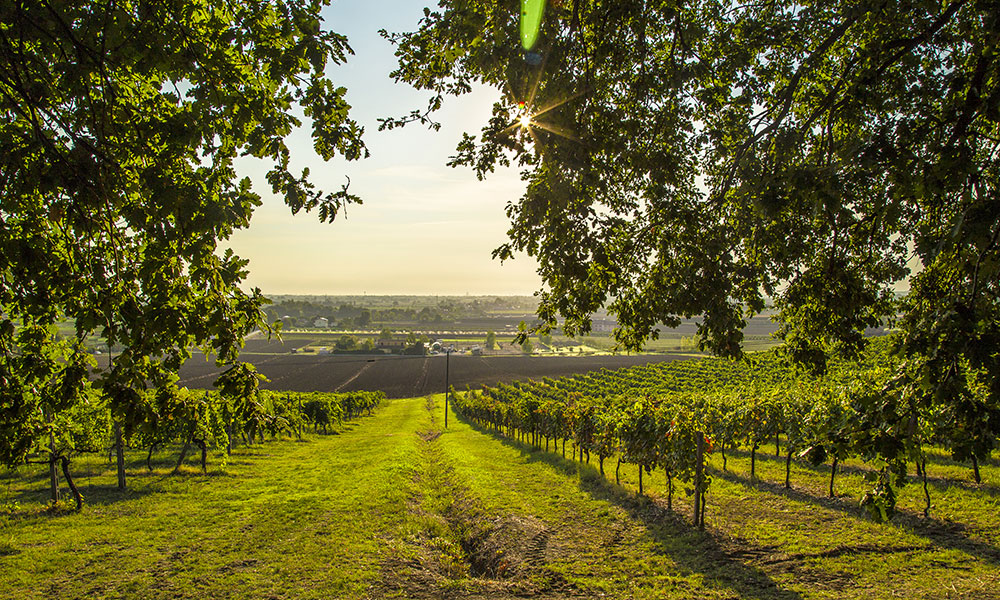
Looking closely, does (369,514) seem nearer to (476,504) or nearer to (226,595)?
(476,504)

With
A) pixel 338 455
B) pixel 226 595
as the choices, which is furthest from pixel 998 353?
pixel 338 455

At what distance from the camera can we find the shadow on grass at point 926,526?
8.57m

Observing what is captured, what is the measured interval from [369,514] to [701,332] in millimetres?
11212

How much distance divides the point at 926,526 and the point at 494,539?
973 centimetres

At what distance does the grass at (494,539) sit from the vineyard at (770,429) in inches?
36.6

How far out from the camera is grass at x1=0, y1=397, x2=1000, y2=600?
8.25m

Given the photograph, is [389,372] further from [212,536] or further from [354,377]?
[212,536]

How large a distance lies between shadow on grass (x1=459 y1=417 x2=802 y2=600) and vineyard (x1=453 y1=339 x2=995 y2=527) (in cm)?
58

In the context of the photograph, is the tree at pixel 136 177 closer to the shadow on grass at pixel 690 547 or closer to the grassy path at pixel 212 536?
the grassy path at pixel 212 536

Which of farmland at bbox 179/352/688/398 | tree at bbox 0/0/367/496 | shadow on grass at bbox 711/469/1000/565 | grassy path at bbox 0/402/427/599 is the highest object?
tree at bbox 0/0/367/496

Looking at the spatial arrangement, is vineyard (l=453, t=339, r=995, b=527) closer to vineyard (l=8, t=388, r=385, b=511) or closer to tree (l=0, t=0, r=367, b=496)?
vineyard (l=8, t=388, r=385, b=511)

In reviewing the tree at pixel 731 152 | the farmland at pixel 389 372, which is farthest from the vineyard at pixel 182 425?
the farmland at pixel 389 372

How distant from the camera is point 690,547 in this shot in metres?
9.87

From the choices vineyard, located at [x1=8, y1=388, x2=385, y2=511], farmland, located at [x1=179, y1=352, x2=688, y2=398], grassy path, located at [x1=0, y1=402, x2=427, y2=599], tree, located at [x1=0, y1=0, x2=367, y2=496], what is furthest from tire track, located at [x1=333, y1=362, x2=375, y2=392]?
tree, located at [x1=0, y1=0, x2=367, y2=496]
